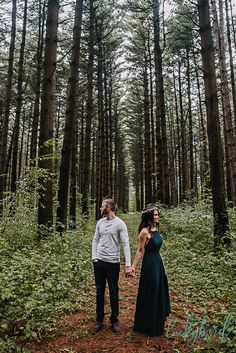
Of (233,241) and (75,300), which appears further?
(233,241)

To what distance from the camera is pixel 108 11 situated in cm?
1695

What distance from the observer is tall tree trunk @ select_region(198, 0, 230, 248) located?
8.21m

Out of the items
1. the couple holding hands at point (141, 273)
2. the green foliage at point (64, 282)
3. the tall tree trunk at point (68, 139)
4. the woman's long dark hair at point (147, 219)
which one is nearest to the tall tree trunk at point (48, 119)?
the green foliage at point (64, 282)

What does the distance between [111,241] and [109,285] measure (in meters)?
0.65

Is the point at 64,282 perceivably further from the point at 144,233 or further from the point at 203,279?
the point at 203,279

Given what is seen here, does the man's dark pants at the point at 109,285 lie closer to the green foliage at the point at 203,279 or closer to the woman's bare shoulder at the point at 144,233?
the woman's bare shoulder at the point at 144,233

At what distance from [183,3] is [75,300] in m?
17.5

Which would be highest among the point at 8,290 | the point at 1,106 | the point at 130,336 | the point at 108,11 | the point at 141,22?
the point at 141,22

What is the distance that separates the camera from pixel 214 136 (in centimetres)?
834

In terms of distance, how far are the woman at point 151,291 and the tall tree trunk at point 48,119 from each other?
177 inches

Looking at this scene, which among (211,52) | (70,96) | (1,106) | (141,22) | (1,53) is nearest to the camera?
(211,52)

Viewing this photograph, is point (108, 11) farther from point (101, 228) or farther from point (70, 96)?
point (101, 228)

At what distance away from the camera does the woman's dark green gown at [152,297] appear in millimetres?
4457

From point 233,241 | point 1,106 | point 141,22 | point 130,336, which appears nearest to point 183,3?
point 141,22
